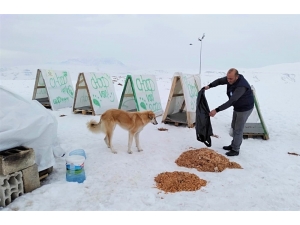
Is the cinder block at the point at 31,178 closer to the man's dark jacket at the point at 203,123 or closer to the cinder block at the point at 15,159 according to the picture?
the cinder block at the point at 15,159

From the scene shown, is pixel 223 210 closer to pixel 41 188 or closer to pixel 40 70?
pixel 41 188

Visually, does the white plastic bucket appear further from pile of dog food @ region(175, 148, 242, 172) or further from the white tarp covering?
pile of dog food @ region(175, 148, 242, 172)

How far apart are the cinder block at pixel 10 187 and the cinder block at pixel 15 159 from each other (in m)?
0.08

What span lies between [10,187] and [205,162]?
11.2 ft

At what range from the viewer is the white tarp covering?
3451 millimetres

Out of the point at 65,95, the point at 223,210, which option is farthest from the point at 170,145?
the point at 65,95

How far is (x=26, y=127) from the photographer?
3627mm

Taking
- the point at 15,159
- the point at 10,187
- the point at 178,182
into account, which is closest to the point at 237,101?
the point at 178,182

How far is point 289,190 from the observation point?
150 inches

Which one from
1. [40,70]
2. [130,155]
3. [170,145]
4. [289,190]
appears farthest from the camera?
[40,70]

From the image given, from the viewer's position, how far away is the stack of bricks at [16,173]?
124 inches

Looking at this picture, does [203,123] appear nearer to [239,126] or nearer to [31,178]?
[239,126]

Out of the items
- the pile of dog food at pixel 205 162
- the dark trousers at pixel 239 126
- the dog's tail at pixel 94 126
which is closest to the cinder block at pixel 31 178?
the dog's tail at pixel 94 126

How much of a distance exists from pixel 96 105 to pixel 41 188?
5.96 meters
